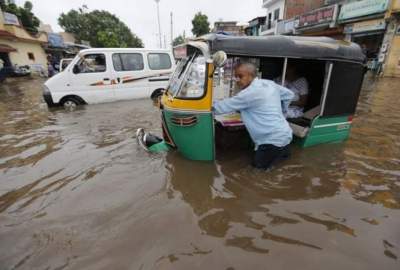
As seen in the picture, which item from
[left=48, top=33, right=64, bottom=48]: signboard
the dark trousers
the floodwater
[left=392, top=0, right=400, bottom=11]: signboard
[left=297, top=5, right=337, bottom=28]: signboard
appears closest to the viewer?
the floodwater

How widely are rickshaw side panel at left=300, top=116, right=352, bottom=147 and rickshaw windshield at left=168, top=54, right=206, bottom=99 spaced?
209 cm

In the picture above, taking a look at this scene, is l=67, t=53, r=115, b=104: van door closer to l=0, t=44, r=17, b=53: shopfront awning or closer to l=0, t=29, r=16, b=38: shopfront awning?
l=0, t=44, r=17, b=53: shopfront awning

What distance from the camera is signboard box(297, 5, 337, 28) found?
1822cm

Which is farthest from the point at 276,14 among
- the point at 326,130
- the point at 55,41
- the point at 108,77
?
the point at 326,130

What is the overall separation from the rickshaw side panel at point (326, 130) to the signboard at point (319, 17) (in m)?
17.9

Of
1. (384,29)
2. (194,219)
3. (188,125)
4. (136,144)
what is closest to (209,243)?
(194,219)

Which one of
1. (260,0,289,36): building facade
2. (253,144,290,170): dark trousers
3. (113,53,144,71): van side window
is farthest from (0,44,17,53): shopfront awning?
(260,0,289,36): building facade

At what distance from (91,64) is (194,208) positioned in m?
6.95

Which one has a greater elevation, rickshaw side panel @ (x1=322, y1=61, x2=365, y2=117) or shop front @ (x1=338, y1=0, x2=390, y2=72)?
shop front @ (x1=338, y1=0, x2=390, y2=72)

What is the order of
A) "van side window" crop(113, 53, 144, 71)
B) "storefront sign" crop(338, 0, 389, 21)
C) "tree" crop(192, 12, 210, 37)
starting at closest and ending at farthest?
"van side window" crop(113, 53, 144, 71) < "storefront sign" crop(338, 0, 389, 21) < "tree" crop(192, 12, 210, 37)

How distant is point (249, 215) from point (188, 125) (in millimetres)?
1461

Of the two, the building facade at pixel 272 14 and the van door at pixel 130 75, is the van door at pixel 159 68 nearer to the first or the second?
the van door at pixel 130 75

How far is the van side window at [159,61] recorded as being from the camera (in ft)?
28.2

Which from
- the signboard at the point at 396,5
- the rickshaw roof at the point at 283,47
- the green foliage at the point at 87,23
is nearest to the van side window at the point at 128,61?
the rickshaw roof at the point at 283,47
